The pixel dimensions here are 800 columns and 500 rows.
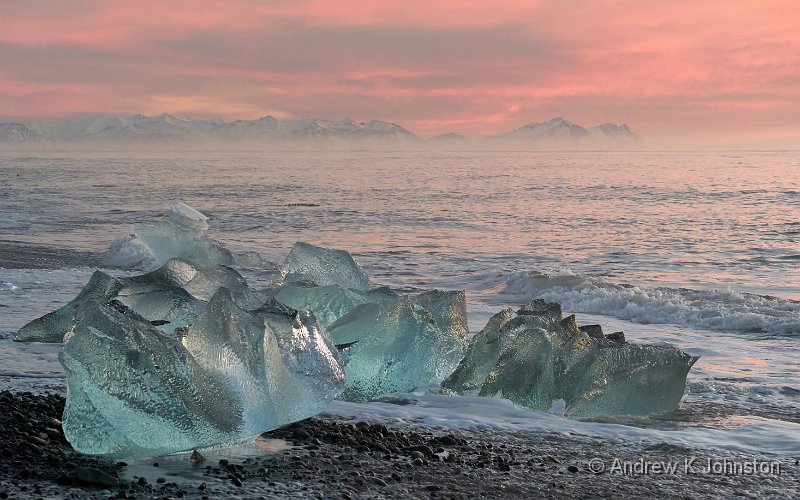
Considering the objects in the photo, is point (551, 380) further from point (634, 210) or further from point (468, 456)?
point (634, 210)

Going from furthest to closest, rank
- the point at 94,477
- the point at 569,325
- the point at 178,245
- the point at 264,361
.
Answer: the point at 178,245
the point at 569,325
the point at 264,361
the point at 94,477

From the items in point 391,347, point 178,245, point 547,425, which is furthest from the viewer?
point 178,245

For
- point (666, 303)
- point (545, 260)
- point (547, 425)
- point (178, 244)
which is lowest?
point (545, 260)

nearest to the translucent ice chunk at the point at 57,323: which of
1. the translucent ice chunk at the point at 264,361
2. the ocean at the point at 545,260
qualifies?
the ocean at the point at 545,260

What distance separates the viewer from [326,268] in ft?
27.3

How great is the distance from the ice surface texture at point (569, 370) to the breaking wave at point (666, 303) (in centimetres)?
394

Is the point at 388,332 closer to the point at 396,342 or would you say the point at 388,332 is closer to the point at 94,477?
the point at 396,342

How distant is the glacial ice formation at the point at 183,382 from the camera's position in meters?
4.23

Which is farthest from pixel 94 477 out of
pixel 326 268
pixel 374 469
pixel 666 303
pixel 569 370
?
pixel 666 303

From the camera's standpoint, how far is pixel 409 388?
19.9ft

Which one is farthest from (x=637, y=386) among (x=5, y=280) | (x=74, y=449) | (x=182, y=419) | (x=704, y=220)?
(x=704, y=220)

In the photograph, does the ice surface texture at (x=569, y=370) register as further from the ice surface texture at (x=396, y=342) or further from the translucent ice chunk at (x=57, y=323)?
the translucent ice chunk at (x=57, y=323)

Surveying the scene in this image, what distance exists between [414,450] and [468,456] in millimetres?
276

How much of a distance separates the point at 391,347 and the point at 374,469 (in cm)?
194
